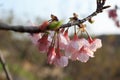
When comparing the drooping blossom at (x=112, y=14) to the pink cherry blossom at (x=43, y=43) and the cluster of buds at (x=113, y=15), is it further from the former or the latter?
the pink cherry blossom at (x=43, y=43)

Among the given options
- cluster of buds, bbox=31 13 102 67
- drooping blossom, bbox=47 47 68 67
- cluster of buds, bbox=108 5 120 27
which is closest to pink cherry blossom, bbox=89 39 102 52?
cluster of buds, bbox=31 13 102 67

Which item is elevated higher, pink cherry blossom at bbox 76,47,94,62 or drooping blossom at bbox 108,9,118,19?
pink cherry blossom at bbox 76,47,94,62

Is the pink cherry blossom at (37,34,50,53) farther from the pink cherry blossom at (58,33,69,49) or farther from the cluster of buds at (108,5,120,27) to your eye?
the cluster of buds at (108,5,120,27)

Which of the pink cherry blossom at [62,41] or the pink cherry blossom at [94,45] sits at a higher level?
the pink cherry blossom at [62,41]

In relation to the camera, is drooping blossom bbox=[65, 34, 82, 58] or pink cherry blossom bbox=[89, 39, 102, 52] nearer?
drooping blossom bbox=[65, 34, 82, 58]

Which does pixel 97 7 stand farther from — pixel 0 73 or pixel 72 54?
pixel 0 73

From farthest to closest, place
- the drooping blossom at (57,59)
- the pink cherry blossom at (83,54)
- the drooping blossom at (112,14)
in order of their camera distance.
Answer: the drooping blossom at (112,14)
the pink cherry blossom at (83,54)
the drooping blossom at (57,59)

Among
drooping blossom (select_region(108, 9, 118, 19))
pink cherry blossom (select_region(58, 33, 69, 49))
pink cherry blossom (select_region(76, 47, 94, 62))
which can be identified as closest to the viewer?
pink cherry blossom (select_region(58, 33, 69, 49))

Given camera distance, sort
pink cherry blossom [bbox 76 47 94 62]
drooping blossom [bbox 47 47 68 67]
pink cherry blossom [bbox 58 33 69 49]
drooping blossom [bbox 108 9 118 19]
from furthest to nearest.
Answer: drooping blossom [bbox 108 9 118 19]
pink cherry blossom [bbox 76 47 94 62]
drooping blossom [bbox 47 47 68 67]
pink cherry blossom [bbox 58 33 69 49]

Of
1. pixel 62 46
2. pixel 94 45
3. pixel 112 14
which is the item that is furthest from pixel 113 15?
pixel 62 46

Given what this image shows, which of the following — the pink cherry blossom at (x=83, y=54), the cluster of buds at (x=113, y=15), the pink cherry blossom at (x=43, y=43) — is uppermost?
the pink cherry blossom at (x=43, y=43)

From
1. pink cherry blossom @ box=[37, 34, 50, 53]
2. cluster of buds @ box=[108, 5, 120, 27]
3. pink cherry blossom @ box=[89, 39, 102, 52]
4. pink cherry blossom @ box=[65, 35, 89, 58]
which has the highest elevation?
pink cherry blossom @ box=[37, 34, 50, 53]

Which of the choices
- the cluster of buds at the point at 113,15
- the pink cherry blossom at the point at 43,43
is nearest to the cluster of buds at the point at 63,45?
the pink cherry blossom at the point at 43,43
